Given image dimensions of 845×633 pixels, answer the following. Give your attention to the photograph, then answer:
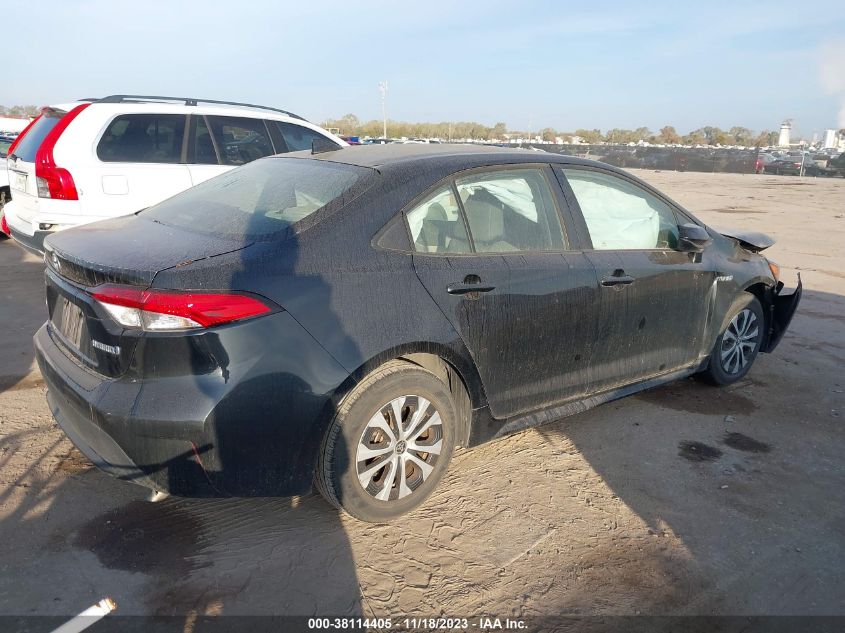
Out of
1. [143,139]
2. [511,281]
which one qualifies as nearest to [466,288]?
[511,281]

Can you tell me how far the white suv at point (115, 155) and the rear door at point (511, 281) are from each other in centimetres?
298

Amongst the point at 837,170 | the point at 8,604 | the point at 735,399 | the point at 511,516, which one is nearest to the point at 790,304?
the point at 735,399

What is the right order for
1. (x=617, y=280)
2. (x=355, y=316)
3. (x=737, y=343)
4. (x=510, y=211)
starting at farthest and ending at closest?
(x=737, y=343) < (x=617, y=280) < (x=510, y=211) < (x=355, y=316)

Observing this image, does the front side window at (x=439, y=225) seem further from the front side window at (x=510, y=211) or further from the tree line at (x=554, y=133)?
the tree line at (x=554, y=133)

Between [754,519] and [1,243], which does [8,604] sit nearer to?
[754,519]

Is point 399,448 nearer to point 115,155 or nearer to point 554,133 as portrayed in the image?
point 115,155

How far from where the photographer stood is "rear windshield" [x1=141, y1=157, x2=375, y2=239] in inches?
120

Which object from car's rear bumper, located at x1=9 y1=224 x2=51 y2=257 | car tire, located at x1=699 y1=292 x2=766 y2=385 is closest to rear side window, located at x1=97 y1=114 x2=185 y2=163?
car's rear bumper, located at x1=9 y1=224 x2=51 y2=257

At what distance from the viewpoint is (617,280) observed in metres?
3.74

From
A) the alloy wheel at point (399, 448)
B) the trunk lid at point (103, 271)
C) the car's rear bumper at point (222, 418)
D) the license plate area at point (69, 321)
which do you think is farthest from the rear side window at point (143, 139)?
the alloy wheel at point (399, 448)

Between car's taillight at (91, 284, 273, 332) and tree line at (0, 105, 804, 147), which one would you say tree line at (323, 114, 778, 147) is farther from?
car's taillight at (91, 284, 273, 332)

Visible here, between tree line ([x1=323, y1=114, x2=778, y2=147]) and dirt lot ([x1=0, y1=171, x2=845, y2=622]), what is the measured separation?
207 ft

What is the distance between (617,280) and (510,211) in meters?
0.75

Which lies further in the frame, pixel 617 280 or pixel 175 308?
pixel 617 280
